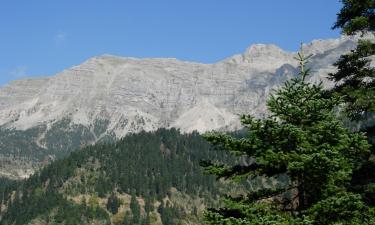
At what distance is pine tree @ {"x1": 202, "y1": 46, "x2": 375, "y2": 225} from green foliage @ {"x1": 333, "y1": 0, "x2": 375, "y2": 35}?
5657 millimetres

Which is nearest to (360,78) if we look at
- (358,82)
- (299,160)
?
(358,82)

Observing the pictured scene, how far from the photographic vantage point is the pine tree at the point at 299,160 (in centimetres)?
1983

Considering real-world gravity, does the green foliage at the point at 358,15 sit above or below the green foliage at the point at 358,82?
above

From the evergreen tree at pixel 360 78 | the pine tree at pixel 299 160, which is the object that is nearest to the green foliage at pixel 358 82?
the evergreen tree at pixel 360 78

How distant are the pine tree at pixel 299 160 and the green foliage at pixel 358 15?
5657 millimetres

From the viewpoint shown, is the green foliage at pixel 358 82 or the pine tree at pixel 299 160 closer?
the pine tree at pixel 299 160

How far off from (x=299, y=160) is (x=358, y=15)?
35.8 feet

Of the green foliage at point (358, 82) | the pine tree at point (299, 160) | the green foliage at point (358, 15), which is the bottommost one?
the pine tree at point (299, 160)

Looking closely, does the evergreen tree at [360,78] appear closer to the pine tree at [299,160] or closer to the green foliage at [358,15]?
the green foliage at [358,15]

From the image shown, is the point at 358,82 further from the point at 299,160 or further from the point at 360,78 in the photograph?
the point at 299,160

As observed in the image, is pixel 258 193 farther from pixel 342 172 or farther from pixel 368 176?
pixel 368 176

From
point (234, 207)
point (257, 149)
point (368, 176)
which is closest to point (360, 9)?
point (368, 176)

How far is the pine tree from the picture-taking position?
19.8 m

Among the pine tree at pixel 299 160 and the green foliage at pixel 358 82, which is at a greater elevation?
the green foliage at pixel 358 82
